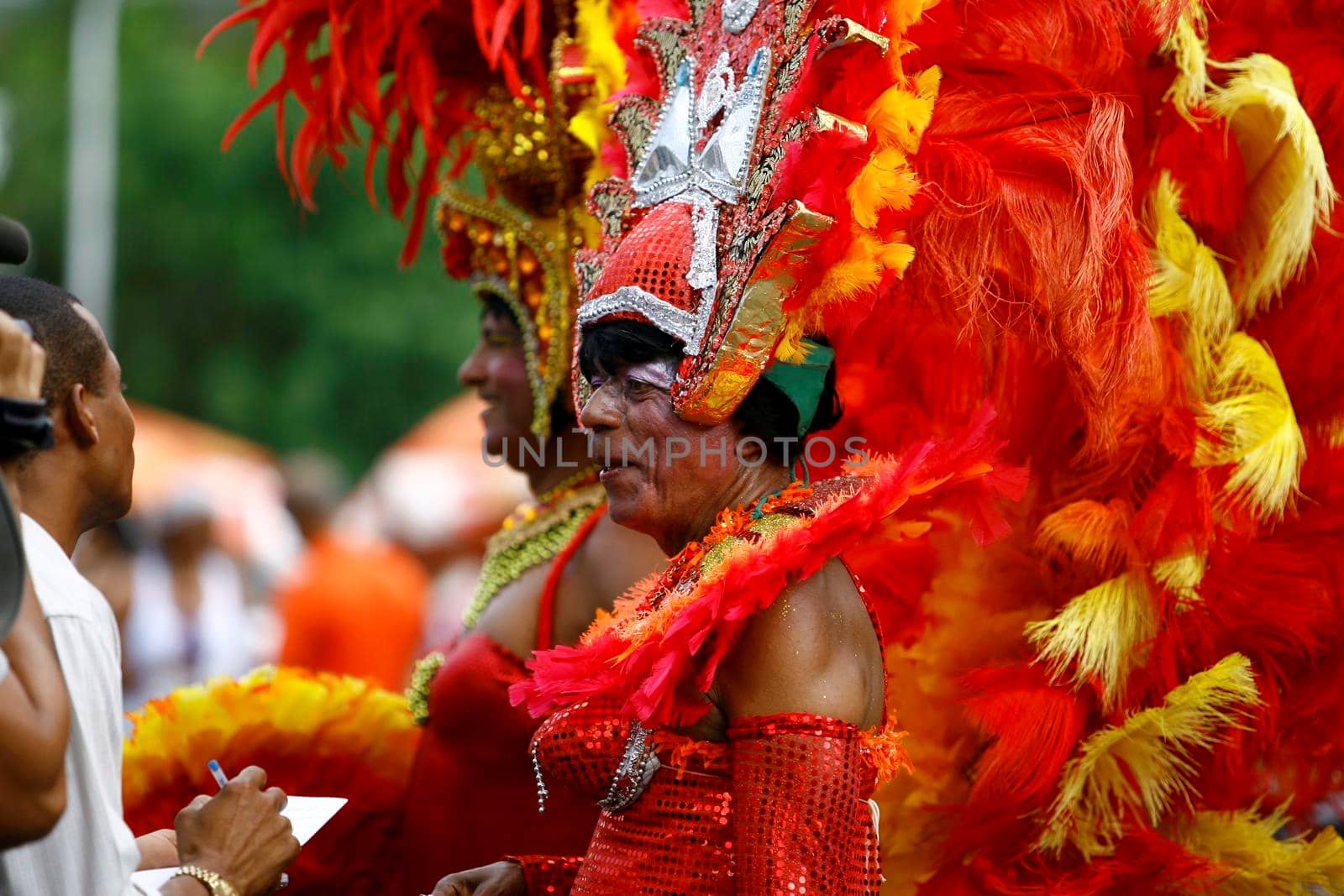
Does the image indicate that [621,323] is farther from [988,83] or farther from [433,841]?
[433,841]

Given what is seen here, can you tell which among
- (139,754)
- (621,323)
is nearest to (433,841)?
(139,754)

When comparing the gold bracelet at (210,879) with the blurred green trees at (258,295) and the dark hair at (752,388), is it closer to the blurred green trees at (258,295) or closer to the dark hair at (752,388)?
the dark hair at (752,388)

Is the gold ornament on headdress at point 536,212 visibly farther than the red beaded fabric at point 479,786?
Yes

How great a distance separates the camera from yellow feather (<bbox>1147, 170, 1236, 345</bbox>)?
10.1ft

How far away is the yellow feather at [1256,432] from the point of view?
3010 mm

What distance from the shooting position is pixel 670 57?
118 inches

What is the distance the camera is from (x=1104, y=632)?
3059mm

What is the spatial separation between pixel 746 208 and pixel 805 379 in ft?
1.04

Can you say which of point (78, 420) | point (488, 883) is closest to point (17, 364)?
point (78, 420)

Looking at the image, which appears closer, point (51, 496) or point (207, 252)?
point (51, 496)

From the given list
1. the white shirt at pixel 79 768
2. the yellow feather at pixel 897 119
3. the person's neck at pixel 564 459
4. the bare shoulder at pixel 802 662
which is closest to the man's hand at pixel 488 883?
the bare shoulder at pixel 802 662

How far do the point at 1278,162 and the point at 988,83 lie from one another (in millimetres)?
685

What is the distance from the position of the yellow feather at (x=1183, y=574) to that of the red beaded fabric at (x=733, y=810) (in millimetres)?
898

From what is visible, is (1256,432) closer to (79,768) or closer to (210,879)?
(210,879)
